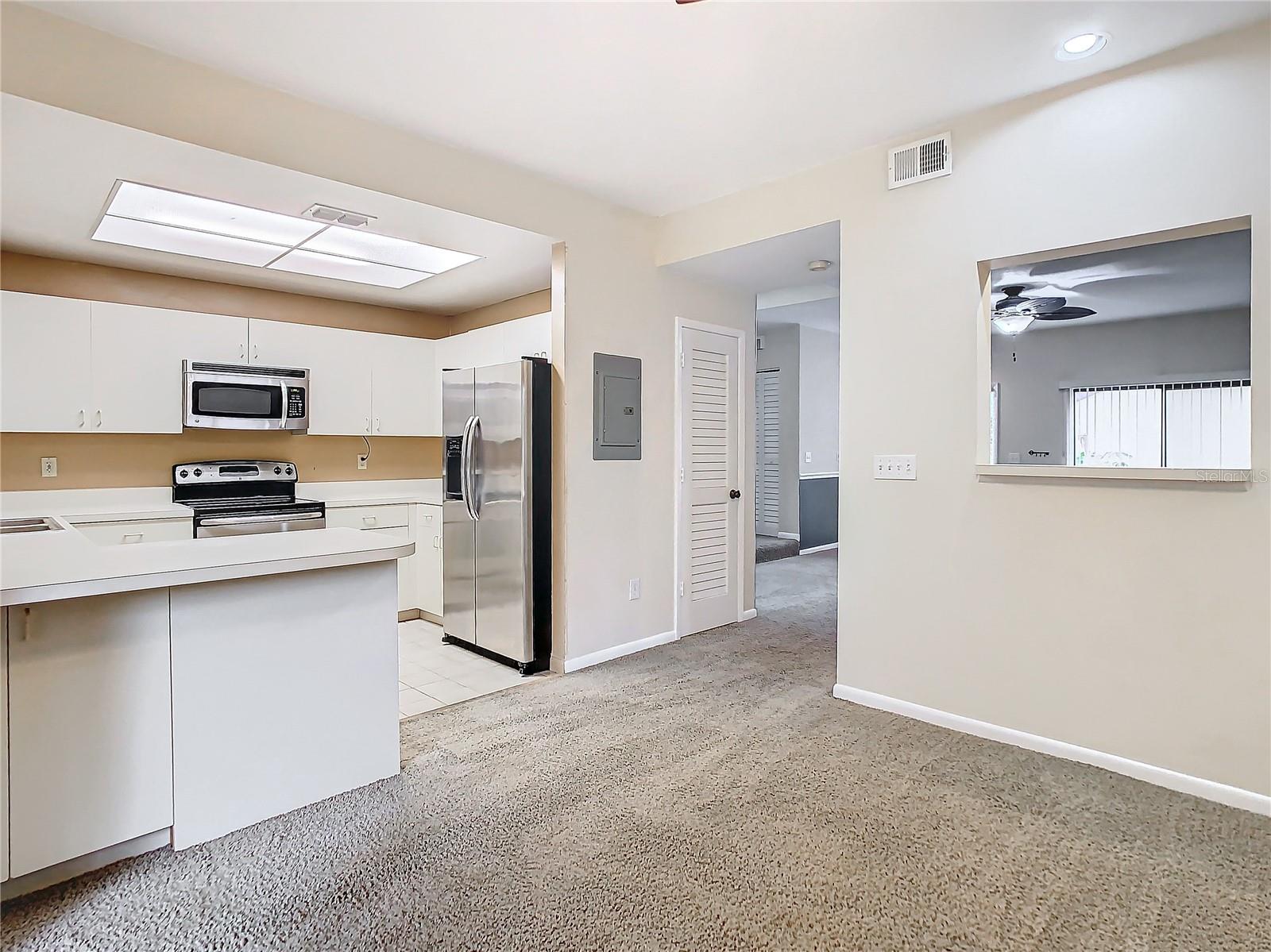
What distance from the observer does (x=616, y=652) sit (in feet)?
13.0

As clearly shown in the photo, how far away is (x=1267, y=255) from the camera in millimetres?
2230

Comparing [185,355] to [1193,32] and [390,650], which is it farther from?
[1193,32]

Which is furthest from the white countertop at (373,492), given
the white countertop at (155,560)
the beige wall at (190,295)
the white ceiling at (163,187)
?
the white countertop at (155,560)

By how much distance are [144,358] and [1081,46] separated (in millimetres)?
4611

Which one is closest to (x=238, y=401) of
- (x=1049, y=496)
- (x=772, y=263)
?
(x=772, y=263)

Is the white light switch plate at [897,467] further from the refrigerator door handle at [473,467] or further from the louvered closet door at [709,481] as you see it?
the refrigerator door handle at [473,467]

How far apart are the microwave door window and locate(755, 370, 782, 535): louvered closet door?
5.55 m

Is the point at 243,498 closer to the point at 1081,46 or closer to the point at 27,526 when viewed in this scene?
the point at 27,526

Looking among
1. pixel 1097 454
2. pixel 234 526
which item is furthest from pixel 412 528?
pixel 1097 454

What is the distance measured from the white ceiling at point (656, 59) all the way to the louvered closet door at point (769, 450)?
17.5 feet

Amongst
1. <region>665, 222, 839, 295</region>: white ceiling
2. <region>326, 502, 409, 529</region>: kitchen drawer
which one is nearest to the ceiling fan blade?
<region>665, 222, 839, 295</region>: white ceiling

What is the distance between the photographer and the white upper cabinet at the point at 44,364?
11.4 ft

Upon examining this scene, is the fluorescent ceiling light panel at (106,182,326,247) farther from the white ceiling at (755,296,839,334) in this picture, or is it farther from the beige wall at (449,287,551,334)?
the white ceiling at (755,296,839,334)

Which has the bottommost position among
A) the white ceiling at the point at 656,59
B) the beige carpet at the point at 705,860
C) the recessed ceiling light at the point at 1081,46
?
the beige carpet at the point at 705,860
